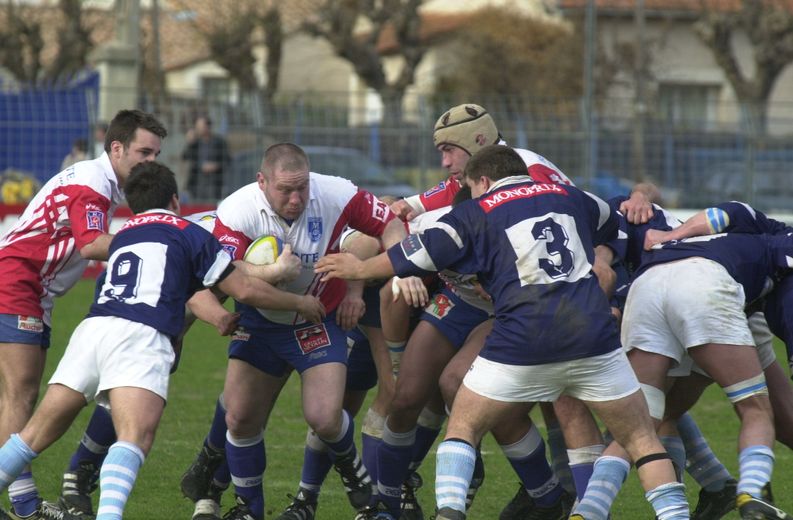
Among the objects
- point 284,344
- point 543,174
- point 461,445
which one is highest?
point 543,174

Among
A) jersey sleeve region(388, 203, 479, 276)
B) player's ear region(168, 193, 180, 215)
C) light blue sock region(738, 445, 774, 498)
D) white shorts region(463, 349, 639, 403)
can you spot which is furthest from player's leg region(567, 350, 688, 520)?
player's ear region(168, 193, 180, 215)

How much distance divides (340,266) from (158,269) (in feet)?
2.84

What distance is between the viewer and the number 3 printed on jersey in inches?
222

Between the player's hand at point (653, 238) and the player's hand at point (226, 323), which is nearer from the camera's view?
the player's hand at point (226, 323)

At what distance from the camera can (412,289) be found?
6.38 metres

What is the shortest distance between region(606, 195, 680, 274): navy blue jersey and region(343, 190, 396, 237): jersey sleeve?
1224 millimetres

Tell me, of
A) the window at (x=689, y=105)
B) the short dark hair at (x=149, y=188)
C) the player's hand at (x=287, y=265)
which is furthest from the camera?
the window at (x=689, y=105)

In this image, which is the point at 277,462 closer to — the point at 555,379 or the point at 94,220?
the point at 94,220

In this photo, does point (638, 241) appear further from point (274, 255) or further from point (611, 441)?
point (274, 255)

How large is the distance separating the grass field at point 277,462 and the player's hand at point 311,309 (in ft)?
4.20

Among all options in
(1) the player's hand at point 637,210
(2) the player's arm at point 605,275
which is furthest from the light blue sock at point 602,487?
(1) the player's hand at point 637,210

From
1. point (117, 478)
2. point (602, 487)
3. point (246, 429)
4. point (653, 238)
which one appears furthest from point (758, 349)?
point (117, 478)

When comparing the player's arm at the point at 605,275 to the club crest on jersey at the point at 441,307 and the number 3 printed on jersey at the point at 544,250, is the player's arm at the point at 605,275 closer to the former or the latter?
the number 3 printed on jersey at the point at 544,250

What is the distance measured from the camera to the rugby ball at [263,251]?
6.32m
